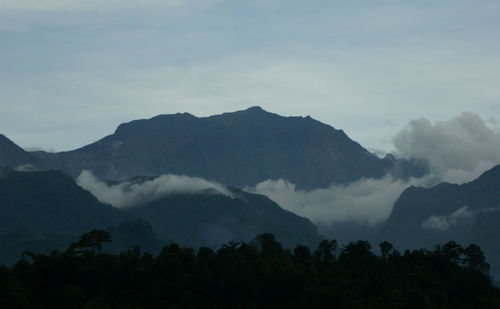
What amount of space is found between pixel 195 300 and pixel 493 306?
7461cm

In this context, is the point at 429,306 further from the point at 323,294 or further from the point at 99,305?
the point at 99,305

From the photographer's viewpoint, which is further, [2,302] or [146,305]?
[146,305]

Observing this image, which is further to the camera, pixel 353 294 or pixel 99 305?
pixel 353 294

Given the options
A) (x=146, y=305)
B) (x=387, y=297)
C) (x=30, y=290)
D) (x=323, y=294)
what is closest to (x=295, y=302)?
(x=323, y=294)

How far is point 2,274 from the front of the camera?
199375 millimetres

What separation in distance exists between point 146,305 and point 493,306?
8660 cm

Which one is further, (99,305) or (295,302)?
(295,302)

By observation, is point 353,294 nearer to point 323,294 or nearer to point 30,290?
point 323,294

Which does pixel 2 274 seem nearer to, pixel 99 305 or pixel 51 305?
pixel 51 305

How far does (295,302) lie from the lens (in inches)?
7667

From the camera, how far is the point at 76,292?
188m

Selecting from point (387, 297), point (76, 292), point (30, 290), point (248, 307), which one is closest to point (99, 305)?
point (76, 292)

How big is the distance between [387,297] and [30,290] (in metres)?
89.1

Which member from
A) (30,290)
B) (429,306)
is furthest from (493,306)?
(30,290)
